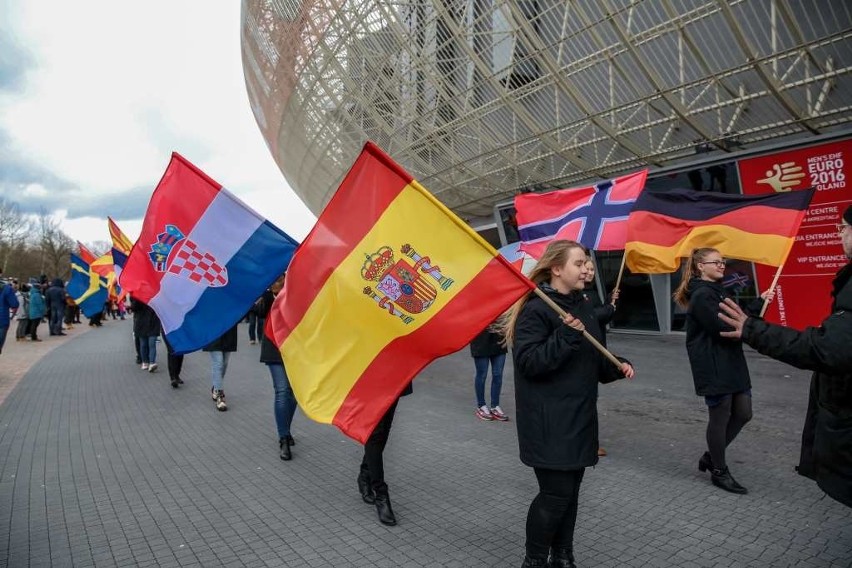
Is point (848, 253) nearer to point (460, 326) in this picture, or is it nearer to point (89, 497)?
point (460, 326)

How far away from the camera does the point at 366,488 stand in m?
4.12

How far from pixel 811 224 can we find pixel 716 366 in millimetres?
9826

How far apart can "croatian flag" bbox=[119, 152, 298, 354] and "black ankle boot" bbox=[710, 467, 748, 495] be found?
399cm

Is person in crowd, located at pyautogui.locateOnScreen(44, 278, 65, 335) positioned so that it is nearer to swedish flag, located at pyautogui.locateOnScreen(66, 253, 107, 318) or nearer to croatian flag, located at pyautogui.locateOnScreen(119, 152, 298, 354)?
swedish flag, located at pyautogui.locateOnScreen(66, 253, 107, 318)

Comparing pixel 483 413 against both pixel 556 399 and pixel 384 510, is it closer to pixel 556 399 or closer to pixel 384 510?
pixel 384 510

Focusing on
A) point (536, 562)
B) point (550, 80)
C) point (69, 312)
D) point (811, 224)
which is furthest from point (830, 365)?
point (69, 312)

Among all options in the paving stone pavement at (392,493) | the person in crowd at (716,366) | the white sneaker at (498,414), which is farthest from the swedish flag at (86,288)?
the person in crowd at (716,366)

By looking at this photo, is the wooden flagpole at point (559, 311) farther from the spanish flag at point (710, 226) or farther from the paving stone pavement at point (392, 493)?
the spanish flag at point (710, 226)

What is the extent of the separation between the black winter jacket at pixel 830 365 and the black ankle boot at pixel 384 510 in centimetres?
250

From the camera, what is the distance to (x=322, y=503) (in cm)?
409

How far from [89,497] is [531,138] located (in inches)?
537

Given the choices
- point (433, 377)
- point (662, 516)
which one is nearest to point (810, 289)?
point (433, 377)

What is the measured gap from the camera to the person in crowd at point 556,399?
261 centimetres

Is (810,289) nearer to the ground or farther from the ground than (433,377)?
farther from the ground
